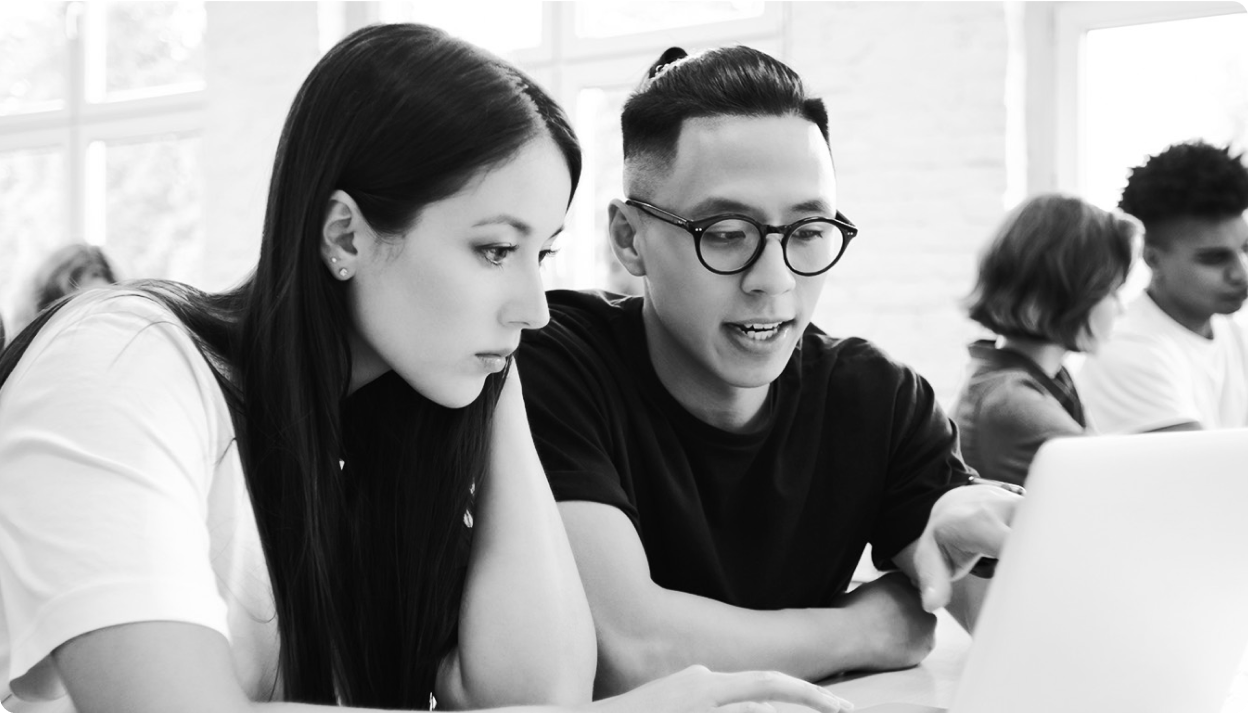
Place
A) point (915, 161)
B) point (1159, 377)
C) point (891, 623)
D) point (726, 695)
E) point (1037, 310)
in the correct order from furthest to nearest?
point (915, 161)
point (1159, 377)
point (1037, 310)
point (891, 623)
point (726, 695)

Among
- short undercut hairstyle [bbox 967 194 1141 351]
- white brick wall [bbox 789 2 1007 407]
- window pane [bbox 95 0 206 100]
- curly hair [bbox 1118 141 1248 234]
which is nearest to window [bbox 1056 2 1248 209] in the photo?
white brick wall [bbox 789 2 1007 407]

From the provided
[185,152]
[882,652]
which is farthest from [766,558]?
[185,152]

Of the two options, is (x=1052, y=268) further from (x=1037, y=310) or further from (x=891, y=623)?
(x=891, y=623)

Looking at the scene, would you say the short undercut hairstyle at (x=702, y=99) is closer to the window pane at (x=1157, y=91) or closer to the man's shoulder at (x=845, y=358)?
the man's shoulder at (x=845, y=358)

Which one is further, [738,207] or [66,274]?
[66,274]

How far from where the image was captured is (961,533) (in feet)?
3.76

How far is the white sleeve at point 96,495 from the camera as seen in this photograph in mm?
705

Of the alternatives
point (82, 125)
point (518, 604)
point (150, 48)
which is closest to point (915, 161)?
Answer: point (518, 604)

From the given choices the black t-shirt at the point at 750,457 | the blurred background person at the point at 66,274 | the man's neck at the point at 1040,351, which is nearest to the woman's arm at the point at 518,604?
the black t-shirt at the point at 750,457

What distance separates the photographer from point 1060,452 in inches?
29.3

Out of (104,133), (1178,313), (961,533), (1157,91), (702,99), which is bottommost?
(961,533)

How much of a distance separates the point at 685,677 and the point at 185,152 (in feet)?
16.5

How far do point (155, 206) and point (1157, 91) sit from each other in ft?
13.6

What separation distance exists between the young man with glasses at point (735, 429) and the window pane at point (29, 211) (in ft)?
16.5
